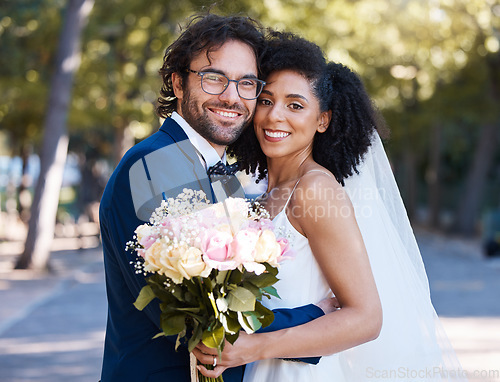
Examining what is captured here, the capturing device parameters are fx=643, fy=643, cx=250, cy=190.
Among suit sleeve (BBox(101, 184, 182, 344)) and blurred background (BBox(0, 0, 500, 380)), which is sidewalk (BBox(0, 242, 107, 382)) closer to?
blurred background (BBox(0, 0, 500, 380))

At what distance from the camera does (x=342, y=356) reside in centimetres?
342

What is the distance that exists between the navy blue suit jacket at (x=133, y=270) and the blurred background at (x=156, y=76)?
751cm

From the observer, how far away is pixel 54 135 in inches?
602

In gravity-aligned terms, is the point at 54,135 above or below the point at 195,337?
above

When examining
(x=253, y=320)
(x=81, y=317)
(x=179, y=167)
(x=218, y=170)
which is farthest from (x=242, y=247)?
(x=81, y=317)

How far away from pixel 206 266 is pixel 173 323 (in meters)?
0.29

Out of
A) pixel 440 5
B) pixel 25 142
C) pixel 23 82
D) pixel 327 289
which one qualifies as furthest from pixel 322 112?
pixel 25 142

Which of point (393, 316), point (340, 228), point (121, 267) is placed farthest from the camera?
point (393, 316)

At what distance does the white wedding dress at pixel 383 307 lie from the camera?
3195mm

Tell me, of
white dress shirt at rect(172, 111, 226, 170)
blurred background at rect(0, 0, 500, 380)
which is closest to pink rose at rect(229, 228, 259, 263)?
white dress shirt at rect(172, 111, 226, 170)

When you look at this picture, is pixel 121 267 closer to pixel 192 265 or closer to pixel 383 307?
pixel 192 265

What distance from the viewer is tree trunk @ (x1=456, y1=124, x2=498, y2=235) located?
23781mm

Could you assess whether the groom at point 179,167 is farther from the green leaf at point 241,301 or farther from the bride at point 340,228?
the green leaf at point 241,301

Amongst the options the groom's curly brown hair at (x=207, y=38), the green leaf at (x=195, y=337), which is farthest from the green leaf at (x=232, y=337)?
the groom's curly brown hair at (x=207, y=38)
